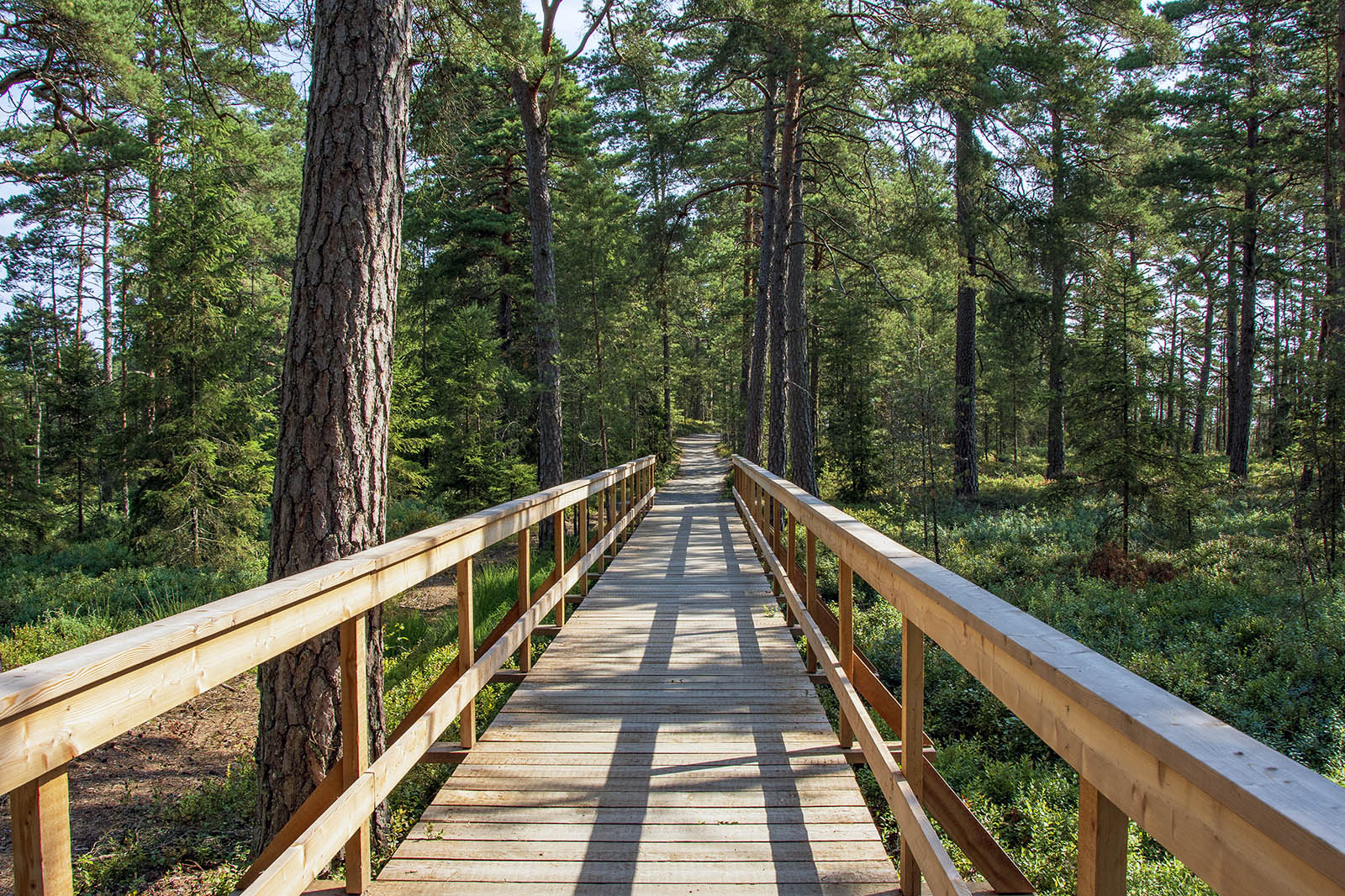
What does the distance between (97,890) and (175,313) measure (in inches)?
377

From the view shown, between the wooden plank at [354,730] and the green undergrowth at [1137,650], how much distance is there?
2751mm

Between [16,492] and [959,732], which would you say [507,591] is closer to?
[959,732]

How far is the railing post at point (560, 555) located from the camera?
16.1 feet

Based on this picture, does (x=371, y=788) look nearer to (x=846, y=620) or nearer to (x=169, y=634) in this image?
(x=169, y=634)

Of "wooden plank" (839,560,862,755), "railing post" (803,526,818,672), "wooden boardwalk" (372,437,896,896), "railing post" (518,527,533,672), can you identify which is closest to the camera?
"wooden boardwalk" (372,437,896,896)

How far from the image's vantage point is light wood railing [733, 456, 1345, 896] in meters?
0.80

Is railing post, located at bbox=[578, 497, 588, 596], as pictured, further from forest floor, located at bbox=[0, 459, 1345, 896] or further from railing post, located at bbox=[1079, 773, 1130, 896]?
railing post, located at bbox=[1079, 773, 1130, 896]

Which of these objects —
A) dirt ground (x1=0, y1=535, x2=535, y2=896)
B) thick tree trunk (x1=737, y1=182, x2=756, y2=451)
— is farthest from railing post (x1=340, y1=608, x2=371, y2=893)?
thick tree trunk (x1=737, y1=182, x2=756, y2=451)

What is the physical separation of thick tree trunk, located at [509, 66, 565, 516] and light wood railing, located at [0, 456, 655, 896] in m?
8.22

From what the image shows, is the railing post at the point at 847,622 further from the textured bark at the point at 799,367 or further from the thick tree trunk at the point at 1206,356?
the thick tree trunk at the point at 1206,356

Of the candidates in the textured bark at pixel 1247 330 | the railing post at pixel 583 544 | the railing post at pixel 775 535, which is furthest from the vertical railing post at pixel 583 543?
the textured bark at pixel 1247 330

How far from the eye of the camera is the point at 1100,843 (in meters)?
1.22

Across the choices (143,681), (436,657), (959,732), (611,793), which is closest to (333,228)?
(143,681)

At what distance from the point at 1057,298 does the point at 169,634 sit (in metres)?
17.5
